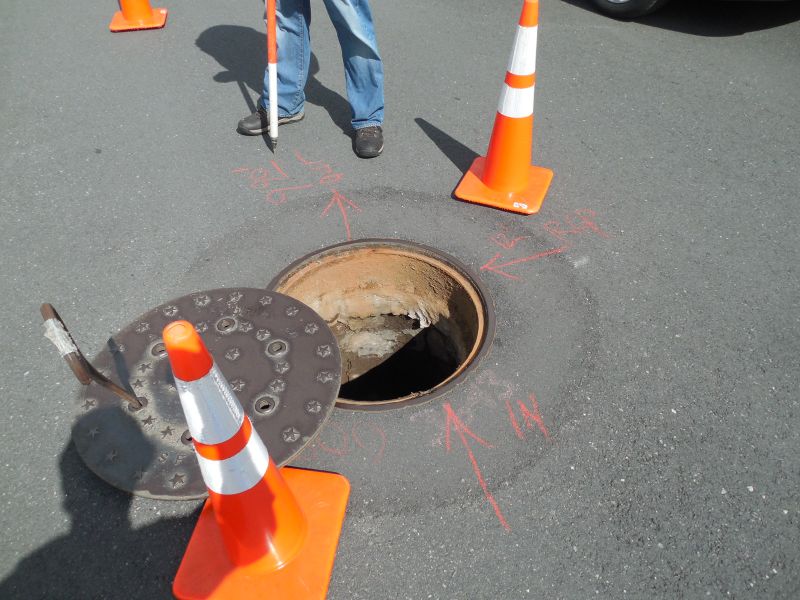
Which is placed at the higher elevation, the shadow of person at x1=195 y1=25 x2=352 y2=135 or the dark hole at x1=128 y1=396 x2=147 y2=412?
the shadow of person at x1=195 y1=25 x2=352 y2=135

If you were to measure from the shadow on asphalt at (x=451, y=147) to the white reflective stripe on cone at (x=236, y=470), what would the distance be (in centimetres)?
218

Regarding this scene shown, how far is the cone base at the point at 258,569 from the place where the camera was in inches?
64.7

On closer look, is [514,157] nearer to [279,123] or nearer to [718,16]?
[279,123]

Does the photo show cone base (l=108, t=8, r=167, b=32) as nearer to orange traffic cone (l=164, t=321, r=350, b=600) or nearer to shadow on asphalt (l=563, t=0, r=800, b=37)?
shadow on asphalt (l=563, t=0, r=800, b=37)

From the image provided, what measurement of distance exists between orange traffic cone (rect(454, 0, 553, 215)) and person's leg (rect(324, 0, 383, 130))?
72 cm

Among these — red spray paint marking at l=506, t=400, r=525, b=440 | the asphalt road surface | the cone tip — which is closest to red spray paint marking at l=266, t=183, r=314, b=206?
the asphalt road surface

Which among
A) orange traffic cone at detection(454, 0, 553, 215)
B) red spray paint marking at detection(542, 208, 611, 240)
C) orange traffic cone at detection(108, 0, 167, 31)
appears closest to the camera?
orange traffic cone at detection(454, 0, 553, 215)

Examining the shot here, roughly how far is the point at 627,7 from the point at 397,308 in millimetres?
3565

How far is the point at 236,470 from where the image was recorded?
4.90 ft

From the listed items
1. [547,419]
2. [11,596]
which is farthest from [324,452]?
[11,596]

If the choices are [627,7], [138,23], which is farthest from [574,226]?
[138,23]

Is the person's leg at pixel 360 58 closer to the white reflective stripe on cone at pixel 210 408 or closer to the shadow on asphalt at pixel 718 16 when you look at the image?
the white reflective stripe on cone at pixel 210 408

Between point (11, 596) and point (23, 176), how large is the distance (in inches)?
95.1

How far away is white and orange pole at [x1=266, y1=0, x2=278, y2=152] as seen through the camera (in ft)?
9.68
